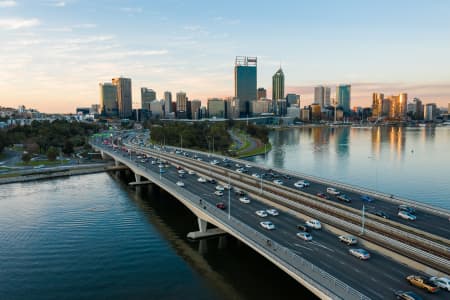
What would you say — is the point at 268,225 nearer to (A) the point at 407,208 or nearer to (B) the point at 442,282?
(B) the point at 442,282

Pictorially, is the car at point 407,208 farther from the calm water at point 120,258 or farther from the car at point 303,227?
the calm water at point 120,258

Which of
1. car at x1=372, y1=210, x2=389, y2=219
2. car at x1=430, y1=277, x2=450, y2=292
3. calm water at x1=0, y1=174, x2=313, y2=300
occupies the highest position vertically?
car at x1=372, y1=210, x2=389, y2=219

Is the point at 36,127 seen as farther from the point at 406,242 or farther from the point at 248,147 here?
the point at 406,242

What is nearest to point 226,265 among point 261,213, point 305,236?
point 261,213

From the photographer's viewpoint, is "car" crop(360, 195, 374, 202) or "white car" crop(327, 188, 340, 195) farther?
"white car" crop(327, 188, 340, 195)

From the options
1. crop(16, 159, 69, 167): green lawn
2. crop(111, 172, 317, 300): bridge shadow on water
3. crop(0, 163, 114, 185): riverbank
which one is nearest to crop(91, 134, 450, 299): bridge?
crop(111, 172, 317, 300): bridge shadow on water

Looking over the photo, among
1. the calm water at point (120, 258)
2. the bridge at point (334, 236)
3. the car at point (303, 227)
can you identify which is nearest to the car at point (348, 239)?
the bridge at point (334, 236)

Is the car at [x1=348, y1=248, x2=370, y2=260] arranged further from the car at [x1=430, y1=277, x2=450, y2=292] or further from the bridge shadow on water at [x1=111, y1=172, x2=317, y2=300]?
the bridge shadow on water at [x1=111, y1=172, x2=317, y2=300]
